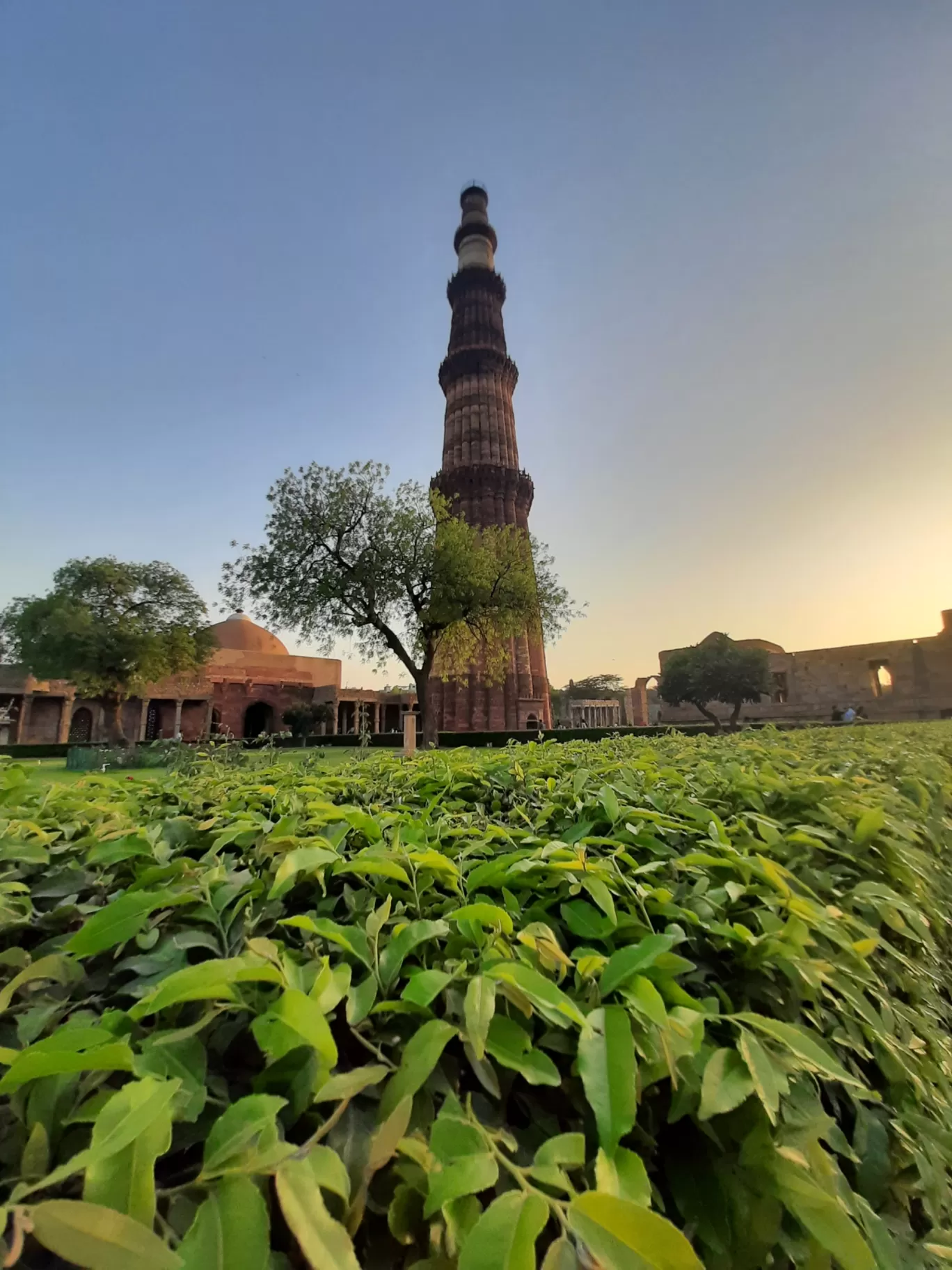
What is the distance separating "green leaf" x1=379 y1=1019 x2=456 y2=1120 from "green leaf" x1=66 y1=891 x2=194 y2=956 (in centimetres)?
38

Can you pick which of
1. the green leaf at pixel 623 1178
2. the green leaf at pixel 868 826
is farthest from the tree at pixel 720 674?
the green leaf at pixel 623 1178

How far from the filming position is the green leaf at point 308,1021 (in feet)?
1.73

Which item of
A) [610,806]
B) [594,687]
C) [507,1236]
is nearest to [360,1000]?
[507,1236]

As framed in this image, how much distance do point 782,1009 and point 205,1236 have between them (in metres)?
0.79

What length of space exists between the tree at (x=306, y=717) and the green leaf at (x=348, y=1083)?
2908cm

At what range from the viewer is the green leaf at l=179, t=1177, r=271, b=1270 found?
0.41 meters

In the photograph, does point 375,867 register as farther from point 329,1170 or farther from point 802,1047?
point 802,1047

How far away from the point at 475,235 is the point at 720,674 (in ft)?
97.0

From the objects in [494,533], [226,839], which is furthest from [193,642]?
[226,839]

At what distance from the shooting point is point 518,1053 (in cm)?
61

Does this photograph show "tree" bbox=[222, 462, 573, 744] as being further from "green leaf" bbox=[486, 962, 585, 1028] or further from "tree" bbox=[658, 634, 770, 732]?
"tree" bbox=[658, 634, 770, 732]

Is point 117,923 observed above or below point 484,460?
below

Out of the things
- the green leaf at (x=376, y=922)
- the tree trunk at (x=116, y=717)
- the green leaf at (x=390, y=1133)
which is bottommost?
the green leaf at (x=390, y=1133)

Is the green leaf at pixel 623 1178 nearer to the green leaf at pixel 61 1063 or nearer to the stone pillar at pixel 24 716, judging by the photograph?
the green leaf at pixel 61 1063
